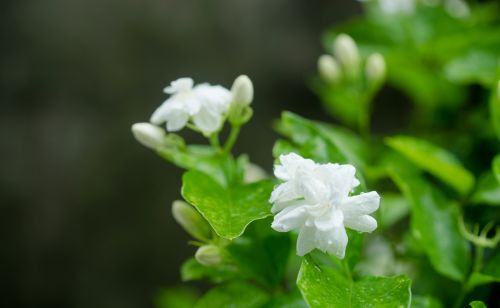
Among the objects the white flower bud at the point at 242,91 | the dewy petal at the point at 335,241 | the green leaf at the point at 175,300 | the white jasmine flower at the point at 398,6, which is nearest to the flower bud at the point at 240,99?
the white flower bud at the point at 242,91

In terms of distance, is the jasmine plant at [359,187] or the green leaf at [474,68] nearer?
the jasmine plant at [359,187]

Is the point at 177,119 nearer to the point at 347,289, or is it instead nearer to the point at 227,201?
the point at 227,201

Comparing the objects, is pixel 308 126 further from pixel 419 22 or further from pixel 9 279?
pixel 9 279

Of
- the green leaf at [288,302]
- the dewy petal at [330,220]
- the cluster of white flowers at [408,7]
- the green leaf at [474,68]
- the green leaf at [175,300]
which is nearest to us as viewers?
the dewy petal at [330,220]

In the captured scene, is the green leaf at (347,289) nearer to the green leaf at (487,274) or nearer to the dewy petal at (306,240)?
the dewy petal at (306,240)

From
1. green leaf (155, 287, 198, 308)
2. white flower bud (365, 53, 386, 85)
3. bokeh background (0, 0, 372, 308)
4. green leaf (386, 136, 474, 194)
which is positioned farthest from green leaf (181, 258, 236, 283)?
bokeh background (0, 0, 372, 308)
